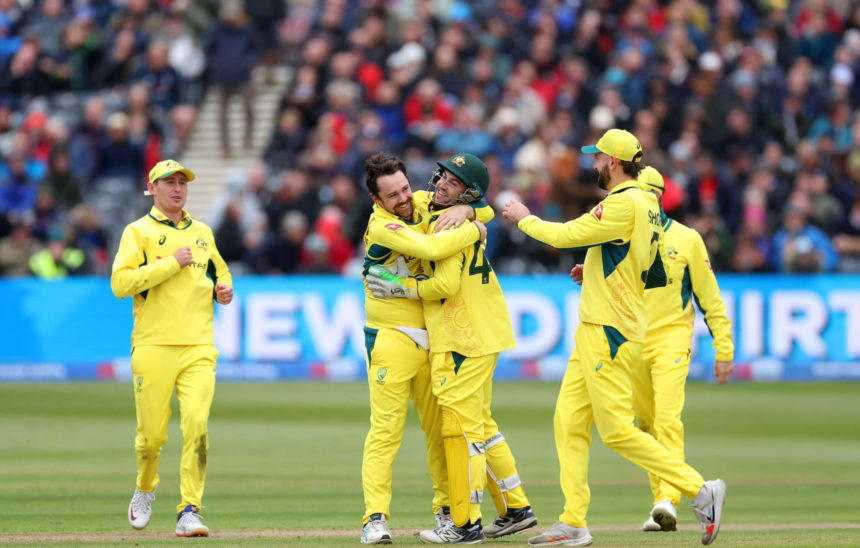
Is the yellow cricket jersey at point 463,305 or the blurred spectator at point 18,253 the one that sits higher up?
the blurred spectator at point 18,253

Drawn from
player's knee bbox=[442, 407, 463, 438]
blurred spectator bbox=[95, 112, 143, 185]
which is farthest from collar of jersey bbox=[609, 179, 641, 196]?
blurred spectator bbox=[95, 112, 143, 185]

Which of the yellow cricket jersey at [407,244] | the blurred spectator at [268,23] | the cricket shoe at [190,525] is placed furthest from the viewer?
the blurred spectator at [268,23]

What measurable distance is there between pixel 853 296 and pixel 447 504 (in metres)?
12.8

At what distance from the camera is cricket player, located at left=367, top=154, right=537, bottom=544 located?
357 inches

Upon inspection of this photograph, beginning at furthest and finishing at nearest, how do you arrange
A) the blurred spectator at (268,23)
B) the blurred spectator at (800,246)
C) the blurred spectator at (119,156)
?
the blurred spectator at (268,23) < the blurred spectator at (119,156) < the blurred spectator at (800,246)

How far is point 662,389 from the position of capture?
34.0 ft

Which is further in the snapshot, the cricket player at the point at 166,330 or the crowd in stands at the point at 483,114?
the crowd in stands at the point at 483,114

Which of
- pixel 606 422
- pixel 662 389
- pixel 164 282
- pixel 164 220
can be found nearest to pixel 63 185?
pixel 164 220

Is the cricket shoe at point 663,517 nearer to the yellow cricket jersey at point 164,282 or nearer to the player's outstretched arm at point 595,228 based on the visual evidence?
the player's outstretched arm at point 595,228

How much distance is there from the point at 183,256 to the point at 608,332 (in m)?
2.94

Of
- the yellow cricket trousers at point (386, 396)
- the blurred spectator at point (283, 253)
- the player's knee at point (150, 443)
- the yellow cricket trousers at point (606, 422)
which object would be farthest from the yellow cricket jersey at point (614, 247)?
the blurred spectator at point (283, 253)

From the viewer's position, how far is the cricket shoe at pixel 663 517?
32.0 feet

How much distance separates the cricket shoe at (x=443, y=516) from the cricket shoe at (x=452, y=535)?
14 cm

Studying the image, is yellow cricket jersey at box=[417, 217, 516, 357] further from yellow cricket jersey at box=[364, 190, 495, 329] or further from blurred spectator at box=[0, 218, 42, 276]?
blurred spectator at box=[0, 218, 42, 276]
